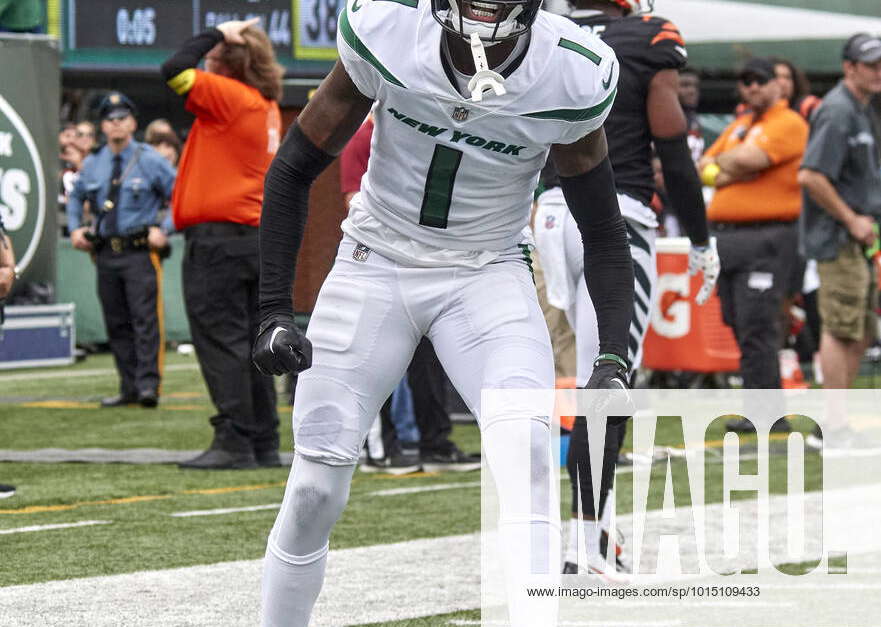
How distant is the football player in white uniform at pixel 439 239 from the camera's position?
377 centimetres

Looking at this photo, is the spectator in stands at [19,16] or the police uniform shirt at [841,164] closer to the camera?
the police uniform shirt at [841,164]

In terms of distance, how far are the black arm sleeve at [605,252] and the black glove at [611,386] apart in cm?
6

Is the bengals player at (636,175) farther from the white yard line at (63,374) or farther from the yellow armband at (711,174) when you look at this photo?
the white yard line at (63,374)

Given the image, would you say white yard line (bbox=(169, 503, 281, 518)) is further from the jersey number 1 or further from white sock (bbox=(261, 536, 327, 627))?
the jersey number 1

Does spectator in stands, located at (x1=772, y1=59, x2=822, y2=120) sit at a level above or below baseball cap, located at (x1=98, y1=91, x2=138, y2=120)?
above

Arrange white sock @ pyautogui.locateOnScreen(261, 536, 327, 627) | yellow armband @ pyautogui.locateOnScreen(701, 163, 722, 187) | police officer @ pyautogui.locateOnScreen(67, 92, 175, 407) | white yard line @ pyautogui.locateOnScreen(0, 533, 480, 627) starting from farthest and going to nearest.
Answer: police officer @ pyautogui.locateOnScreen(67, 92, 175, 407) < yellow armband @ pyautogui.locateOnScreen(701, 163, 722, 187) < white yard line @ pyautogui.locateOnScreen(0, 533, 480, 627) < white sock @ pyautogui.locateOnScreen(261, 536, 327, 627)

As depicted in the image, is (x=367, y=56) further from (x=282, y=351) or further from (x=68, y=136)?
(x=68, y=136)

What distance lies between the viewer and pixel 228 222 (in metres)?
8.32

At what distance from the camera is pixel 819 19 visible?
21594 mm

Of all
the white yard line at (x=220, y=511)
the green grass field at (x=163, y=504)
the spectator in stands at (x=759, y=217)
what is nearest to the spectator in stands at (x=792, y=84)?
the spectator in stands at (x=759, y=217)

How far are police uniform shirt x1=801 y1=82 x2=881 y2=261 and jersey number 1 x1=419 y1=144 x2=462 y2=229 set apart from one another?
5.52 metres

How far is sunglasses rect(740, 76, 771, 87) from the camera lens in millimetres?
9930

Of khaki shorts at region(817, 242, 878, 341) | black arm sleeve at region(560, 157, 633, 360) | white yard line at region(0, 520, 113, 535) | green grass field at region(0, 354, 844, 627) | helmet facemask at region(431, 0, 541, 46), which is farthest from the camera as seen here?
khaki shorts at region(817, 242, 878, 341)

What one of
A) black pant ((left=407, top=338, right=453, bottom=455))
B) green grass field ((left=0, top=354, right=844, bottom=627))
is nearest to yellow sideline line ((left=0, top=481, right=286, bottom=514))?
green grass field ((left=0, top=354, right=844, bottom=627))
